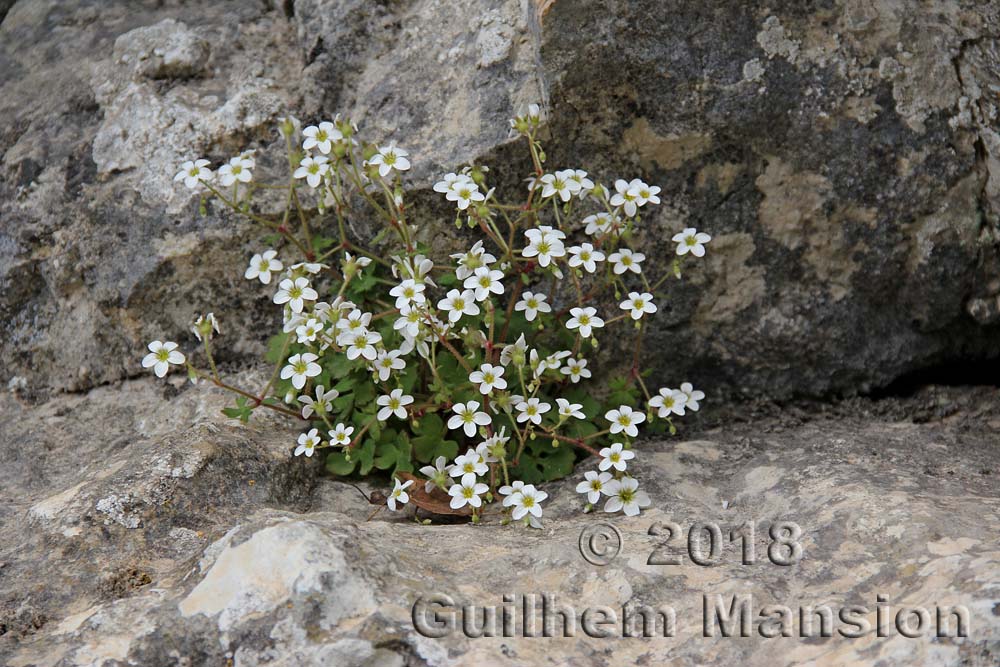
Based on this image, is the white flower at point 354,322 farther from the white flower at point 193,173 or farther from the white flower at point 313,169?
the white flower at point 193,173

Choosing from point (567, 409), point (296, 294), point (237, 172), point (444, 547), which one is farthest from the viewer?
point (237, 172)

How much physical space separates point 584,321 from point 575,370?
0.21 metres

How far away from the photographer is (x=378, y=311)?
3369mm

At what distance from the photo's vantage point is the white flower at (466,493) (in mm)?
2896

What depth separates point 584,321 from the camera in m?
3.14

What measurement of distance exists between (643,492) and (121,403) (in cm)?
195

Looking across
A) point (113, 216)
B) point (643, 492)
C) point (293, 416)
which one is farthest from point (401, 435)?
point (113, 216)

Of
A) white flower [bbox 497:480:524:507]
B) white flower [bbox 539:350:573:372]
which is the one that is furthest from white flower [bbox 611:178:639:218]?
white flower [bbox 497:480:524:507]

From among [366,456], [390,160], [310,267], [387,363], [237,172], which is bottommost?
[366,456]

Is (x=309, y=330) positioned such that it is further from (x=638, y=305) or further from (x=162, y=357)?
(x=638, y=305)

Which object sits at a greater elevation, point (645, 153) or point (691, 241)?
point (645, 153)

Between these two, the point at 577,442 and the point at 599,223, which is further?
the point at 599,223

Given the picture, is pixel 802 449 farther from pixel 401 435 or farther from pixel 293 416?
pixel 293 416

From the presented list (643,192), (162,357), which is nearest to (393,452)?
(162,357)
